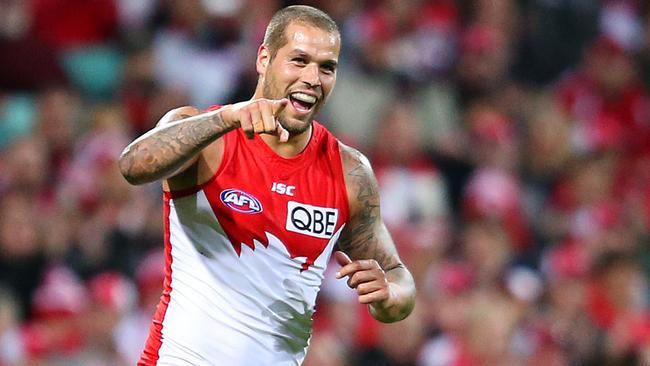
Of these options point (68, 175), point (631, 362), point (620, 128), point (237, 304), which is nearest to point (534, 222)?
point (620, 128)

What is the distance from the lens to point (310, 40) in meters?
4.90

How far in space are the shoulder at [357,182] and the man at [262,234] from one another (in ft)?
0.42

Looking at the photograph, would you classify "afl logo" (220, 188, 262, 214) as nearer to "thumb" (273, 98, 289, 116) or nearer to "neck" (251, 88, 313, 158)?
"neck" (251, 88, 313, 158)

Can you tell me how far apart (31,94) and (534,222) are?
4.25 meters

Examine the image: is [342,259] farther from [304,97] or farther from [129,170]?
[129,170]

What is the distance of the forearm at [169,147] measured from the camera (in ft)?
14.7

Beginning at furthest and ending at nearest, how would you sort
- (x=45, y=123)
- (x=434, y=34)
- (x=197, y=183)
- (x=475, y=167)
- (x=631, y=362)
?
(x=434, y=34) → (x=475, y=167) → (x=45, y=123) → (x=631, y=362) → (x=197, y=183)

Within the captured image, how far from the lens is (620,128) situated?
12.0 metres

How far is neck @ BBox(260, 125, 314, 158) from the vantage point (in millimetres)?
5070

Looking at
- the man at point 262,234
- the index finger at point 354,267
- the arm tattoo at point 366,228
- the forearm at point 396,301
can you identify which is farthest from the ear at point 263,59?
the forearm at point 396,301

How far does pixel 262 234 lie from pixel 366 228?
58 cm

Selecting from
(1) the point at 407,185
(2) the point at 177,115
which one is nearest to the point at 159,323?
(2) the point at 177,115

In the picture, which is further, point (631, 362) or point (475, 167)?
point (475, 167)

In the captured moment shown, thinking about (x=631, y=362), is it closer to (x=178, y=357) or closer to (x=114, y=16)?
(x=178, y=357)
